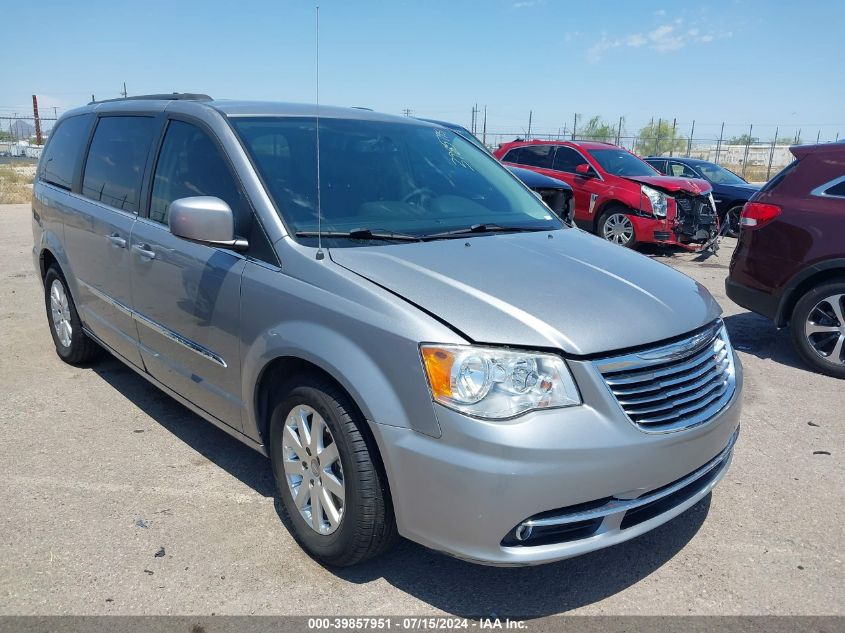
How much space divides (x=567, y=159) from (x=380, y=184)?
910 centimetres

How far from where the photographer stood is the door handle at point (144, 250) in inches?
139

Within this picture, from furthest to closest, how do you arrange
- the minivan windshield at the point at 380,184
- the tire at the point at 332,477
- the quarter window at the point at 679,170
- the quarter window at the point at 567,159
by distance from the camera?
the quarter window at the point at 679,170
the quarter window at the point at 567,159
the minivan windshield at the point at 380,184
the tire at the point at 332,477

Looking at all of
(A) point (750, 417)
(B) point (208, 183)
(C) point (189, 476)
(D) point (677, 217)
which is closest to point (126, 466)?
(C) point (189, 476)

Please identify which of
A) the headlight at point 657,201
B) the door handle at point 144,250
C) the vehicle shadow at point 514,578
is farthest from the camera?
the headlight at point 657,201

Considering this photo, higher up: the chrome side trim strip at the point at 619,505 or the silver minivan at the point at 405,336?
the silver minivan at the point at 405,336

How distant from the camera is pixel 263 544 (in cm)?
296

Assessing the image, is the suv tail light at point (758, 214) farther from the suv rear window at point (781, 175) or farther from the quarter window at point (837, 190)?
the quarter window at point (837, 190)

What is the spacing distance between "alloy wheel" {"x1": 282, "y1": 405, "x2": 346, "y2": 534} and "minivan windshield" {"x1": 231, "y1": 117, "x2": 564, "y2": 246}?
0.77 m

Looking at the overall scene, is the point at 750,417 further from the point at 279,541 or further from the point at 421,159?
the point at 279,541

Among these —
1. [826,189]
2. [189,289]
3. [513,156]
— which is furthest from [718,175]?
[189,289]

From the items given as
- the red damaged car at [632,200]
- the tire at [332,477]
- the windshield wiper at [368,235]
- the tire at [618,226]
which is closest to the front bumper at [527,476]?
the tire at [332,477]

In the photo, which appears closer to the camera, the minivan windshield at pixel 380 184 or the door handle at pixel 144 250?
the minivan windshield at pixel 380 184

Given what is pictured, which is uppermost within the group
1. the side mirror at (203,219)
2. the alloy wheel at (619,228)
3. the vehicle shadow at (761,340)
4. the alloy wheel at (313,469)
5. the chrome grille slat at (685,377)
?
the side mirror at (203,219)

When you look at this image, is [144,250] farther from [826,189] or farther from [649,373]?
[826,189]
